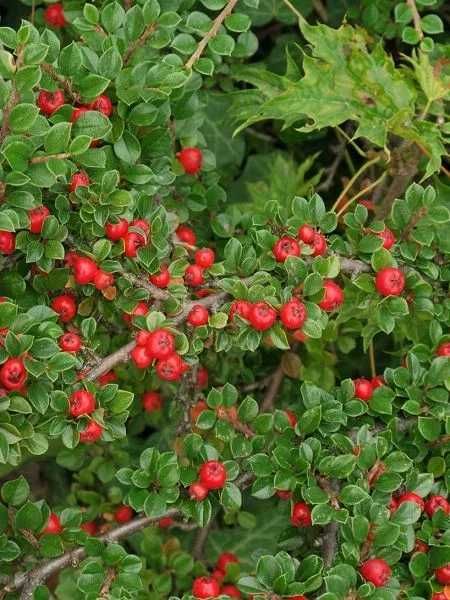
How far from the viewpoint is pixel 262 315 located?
180 centimetres

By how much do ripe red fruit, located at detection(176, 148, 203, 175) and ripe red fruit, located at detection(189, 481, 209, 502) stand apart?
2.83ft

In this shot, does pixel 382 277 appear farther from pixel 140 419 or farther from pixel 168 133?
pixel 140 419

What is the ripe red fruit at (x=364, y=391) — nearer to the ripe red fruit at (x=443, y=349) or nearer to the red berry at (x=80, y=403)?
the ripe red fruit at (x=443, y=349)

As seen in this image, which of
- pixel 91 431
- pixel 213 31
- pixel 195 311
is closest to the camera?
pixel 91 431

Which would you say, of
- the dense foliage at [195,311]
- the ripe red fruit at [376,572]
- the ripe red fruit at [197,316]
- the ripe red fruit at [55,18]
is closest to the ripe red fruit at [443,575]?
the dense foliage at [195,311]

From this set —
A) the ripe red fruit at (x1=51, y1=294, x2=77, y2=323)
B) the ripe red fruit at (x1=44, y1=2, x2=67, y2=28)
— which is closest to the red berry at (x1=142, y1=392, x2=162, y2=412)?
the ripe red fruit at (x1=51, y1=294, x2=77, y2=323)

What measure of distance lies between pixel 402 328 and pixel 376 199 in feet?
1.87

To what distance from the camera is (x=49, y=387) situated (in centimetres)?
175

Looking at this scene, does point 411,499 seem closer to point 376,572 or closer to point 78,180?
point 376,572

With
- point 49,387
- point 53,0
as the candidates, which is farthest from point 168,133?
point 49,387

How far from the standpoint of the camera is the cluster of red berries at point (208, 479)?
184 cm

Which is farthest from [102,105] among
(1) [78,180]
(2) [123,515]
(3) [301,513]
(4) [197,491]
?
(2) [123,515]

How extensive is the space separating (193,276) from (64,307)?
0.29 meters

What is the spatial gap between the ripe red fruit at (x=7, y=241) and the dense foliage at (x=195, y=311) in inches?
0.7
